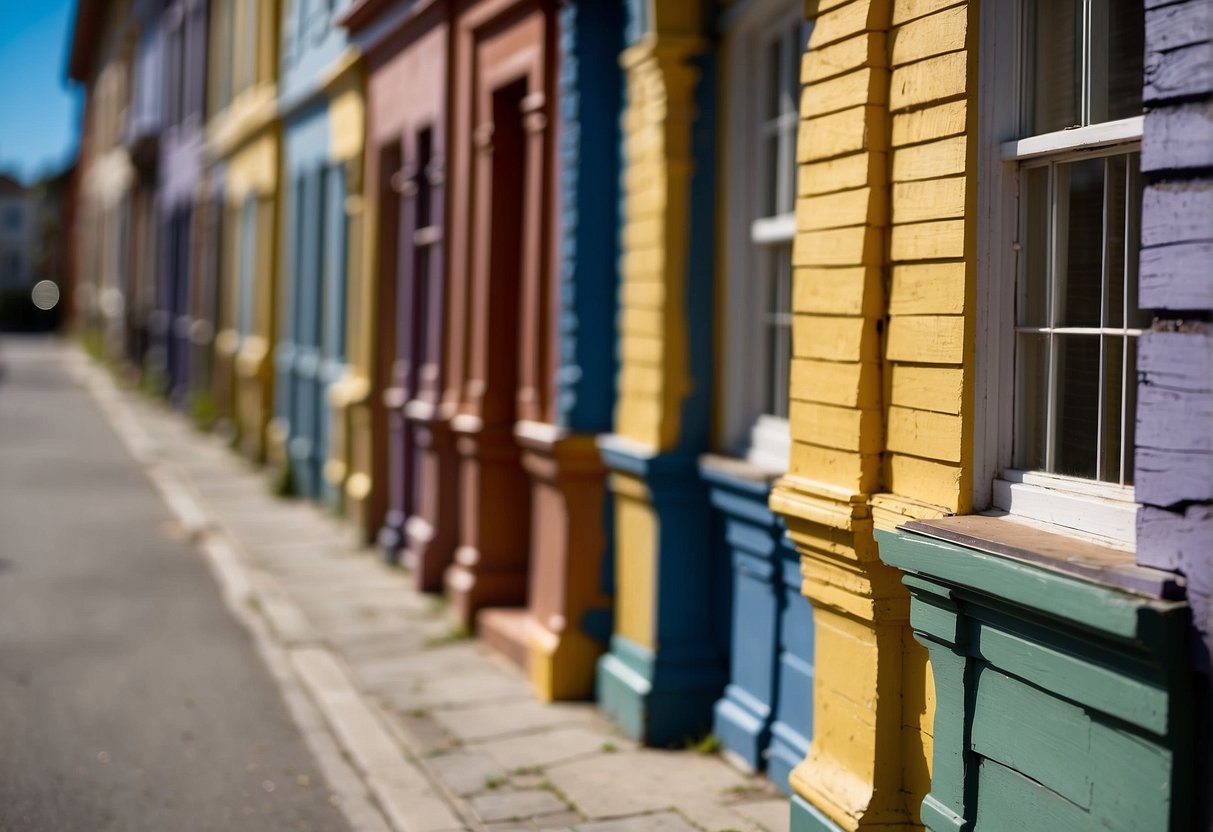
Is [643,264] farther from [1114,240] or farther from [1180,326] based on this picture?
[1180,326]

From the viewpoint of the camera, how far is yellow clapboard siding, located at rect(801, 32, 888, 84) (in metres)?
4.44

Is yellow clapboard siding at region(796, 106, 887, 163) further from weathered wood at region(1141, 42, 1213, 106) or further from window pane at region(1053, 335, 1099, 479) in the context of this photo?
weathered wood at region(1141, 42, 1213, 106)

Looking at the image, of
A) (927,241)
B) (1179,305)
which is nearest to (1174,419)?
(1179,305)

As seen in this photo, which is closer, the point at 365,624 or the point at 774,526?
the point at 774,526

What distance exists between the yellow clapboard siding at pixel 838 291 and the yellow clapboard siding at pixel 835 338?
0.03 meters

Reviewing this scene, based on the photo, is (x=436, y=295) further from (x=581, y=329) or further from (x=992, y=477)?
(x=992, y=477)

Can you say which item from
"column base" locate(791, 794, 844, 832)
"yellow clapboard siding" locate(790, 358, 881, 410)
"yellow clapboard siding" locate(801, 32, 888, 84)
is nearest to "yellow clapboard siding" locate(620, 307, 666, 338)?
"yellow clapboard siding" locate(790, 358, 881, 410)

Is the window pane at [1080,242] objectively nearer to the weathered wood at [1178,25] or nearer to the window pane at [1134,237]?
the window pane at [1134,237]

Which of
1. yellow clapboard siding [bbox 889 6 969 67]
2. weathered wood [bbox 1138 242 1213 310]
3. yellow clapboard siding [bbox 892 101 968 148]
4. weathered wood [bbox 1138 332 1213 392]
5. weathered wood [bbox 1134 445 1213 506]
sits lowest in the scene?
weathered wood [bbox 1134 445 1213 506]

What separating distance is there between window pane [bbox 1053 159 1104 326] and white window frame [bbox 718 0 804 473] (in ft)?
7.06

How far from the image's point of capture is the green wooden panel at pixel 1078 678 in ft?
10.3

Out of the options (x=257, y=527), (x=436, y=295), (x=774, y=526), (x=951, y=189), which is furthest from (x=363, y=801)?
(x=257, y=527)

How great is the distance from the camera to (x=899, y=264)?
4.39 metres

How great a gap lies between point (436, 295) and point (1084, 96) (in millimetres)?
6305
